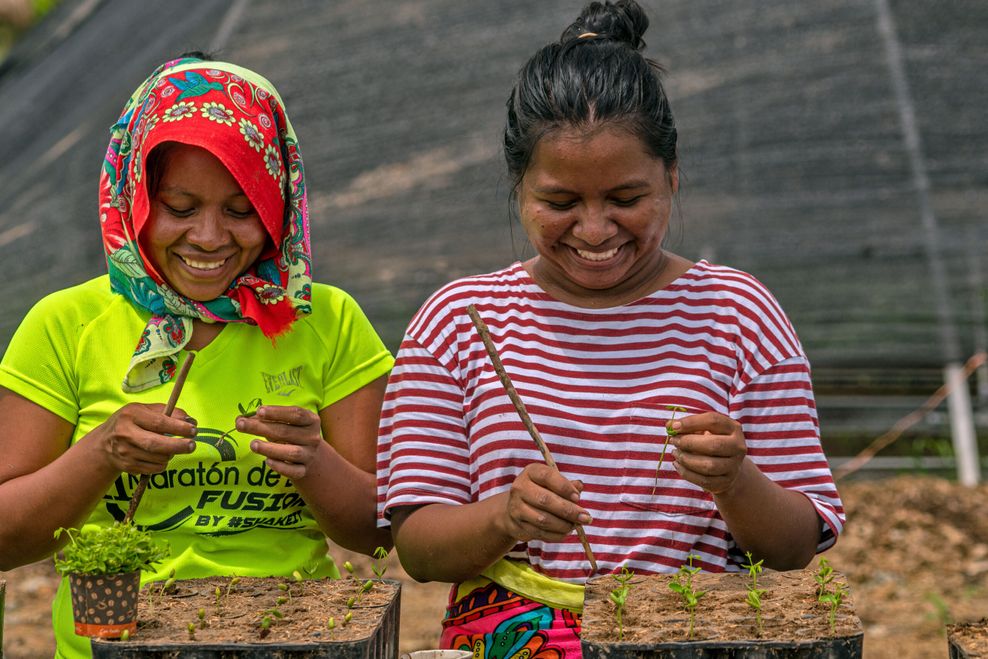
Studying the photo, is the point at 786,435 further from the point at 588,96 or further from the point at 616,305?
the point at 588,96

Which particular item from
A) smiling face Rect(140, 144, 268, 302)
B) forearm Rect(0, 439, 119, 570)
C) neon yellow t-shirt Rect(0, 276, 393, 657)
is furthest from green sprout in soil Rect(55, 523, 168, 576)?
smiling face Rect(140, 144, 268, 302)

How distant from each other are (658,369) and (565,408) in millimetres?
187

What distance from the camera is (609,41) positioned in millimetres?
2621

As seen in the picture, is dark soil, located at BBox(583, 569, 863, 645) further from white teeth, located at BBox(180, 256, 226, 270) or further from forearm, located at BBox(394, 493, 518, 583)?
white teeth, located at BBox(180, 256, 226, 270)

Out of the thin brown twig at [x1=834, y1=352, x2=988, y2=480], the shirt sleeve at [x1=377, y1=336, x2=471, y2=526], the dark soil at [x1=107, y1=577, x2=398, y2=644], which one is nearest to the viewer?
the dark soil at [x1=107, y1=577, x2=398, y2=644]

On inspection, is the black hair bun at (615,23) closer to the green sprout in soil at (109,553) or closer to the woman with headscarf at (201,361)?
the woman with headscarf at (201,361)

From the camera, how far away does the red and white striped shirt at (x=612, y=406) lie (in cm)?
251

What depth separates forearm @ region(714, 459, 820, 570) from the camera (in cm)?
233

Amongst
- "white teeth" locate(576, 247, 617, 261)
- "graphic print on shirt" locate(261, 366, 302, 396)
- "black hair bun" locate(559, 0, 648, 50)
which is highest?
"black hair bun" locate(559, 0, 648, 50)

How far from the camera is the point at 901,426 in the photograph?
6.05 metres

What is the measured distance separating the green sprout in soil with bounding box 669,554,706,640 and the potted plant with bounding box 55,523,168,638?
0.84 m

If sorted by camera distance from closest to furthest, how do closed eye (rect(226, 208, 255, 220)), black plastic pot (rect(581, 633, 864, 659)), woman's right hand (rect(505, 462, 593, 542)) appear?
1. black plastic pot (rect(581, 633, 864, 659))
2. woman's right hand (rect(505, 462, 593, 542))
3. closed eye (rect(226, 208, 255, 220))

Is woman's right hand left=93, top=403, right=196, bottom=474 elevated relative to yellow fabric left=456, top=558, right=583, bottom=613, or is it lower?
elevated

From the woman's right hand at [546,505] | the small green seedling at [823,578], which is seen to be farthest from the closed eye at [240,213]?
the small green seedling at [823,578]
